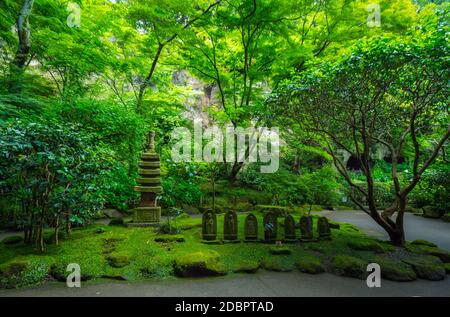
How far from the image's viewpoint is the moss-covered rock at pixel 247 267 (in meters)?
4.75

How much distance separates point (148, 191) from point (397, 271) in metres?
6.65

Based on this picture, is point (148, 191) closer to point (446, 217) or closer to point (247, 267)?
point (247, 267)

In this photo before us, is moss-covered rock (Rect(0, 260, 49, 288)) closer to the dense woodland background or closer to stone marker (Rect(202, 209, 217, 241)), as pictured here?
the dense woodland background

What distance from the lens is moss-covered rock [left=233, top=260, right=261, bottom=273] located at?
4.75m

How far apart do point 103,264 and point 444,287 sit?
6548 mm

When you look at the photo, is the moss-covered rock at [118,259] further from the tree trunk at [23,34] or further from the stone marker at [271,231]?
the tree trunk at [23,34]

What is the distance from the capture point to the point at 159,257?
16.0 ft

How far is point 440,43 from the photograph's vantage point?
424cm

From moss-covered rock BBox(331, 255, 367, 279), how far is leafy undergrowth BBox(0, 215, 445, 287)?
19mm

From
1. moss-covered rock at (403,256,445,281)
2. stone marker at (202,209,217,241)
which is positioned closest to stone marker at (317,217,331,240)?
moss-covered rock at (403,256,445,281)

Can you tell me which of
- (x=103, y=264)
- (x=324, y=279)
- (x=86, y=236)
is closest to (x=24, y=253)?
(x=86, y=236)

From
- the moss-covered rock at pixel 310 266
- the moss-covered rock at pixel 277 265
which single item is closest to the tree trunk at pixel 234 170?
the moss-covered rock at pixel 277 265

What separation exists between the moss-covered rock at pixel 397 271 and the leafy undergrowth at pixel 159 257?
0.02 m
